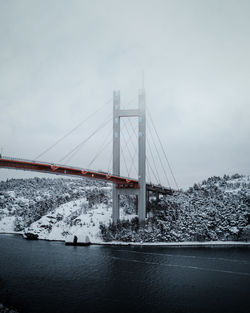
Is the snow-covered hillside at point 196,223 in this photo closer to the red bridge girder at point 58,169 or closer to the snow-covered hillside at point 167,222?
the snow-covered hillside at point 167,222

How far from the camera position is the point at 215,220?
105 feet

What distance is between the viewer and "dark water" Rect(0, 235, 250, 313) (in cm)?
1321

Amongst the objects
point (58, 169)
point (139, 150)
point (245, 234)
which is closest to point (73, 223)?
point (139, 150)

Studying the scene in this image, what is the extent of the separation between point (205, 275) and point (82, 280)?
368 inches

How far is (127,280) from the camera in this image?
17406 millimetres

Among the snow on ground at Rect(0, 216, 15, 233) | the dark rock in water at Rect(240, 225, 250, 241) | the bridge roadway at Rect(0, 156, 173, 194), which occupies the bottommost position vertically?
the snow on ground at Rect(0, 216, 15, 233)

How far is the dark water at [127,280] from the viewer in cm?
1321

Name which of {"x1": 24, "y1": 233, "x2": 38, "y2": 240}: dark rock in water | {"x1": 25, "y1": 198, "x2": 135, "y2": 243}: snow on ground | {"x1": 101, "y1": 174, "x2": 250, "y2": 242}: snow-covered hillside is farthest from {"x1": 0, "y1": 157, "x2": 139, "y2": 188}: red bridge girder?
{"x1": 24, "y1": 233, "x2": 38, "y2": 240}: dark rock in water

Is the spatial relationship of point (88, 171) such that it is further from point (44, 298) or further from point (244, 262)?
point (244, 262)

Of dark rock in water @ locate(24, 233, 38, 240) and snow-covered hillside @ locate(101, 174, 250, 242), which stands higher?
snow-covered hillside @ locate(101, 174, 250, 242)

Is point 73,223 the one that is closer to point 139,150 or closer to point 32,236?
point 32,236

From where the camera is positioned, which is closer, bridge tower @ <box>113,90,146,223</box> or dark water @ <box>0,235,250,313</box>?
dark water @ <box>0,235,250,313</box>

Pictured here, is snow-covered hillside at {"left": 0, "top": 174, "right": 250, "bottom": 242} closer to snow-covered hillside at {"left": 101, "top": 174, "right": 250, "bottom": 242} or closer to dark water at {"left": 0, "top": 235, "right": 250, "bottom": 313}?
snow-covered hillside at {"left": 101, "top": 174, "right": 250, "bottom": 242}

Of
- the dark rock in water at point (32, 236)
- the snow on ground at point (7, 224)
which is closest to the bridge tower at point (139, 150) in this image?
the dark rock in water at point (32, 236)
